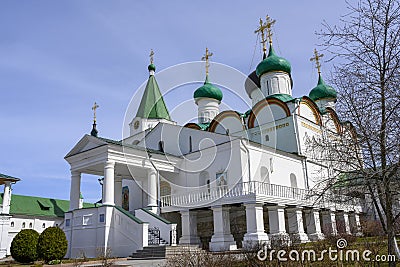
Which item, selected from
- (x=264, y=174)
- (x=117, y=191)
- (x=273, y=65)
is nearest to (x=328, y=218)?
(x=264, y=174)

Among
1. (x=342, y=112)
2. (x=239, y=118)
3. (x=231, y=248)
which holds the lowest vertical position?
(x=231, y=248)

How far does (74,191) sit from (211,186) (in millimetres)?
6885

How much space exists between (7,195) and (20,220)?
9.70 m

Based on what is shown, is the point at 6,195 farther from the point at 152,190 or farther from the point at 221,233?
the point at 221,233

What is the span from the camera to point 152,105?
29.2 meters

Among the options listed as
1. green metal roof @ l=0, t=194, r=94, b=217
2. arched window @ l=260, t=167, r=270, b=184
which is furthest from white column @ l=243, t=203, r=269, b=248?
green metal roof @ l=0, t=194, r=94, b=217

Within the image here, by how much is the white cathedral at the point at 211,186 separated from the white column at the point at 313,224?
55 millimetres

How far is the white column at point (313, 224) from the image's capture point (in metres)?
19.0

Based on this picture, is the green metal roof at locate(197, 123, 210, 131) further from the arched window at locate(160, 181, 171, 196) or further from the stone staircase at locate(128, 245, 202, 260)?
the stone staircase at locate(128, 245, 202, 260)

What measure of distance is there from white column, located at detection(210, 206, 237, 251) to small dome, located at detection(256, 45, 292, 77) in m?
A: 13.6

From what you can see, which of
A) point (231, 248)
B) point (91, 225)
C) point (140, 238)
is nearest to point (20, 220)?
point (91, 225)

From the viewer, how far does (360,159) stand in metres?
6.46

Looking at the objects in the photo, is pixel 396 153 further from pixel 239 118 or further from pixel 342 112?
pixel 239 118

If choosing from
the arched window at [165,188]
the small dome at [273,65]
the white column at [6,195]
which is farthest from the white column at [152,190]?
the small dome at [273,65]
